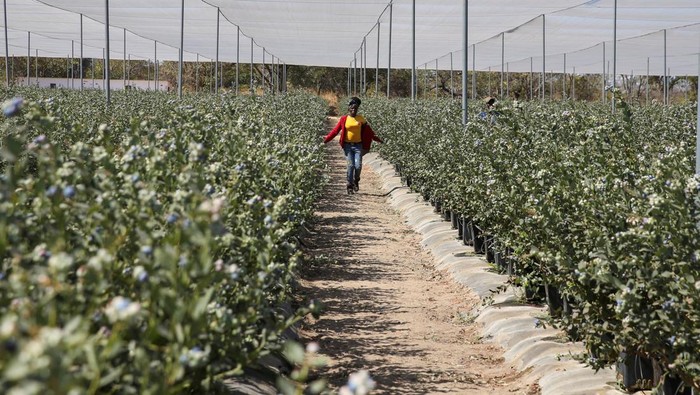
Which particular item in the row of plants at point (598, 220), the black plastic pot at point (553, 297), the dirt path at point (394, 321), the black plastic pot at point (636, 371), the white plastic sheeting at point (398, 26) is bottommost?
the dirt path at point (394, 321)

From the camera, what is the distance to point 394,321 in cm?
741

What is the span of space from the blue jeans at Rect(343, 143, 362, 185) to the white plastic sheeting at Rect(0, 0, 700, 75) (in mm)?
4339

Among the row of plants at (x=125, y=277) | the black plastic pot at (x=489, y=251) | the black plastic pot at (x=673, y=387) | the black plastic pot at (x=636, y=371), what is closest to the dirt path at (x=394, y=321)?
the black plastic pot at (x=489, y=251)

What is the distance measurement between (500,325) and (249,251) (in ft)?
9.77

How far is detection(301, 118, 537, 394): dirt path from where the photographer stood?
5961 millimetres

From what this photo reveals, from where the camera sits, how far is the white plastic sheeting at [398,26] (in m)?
19.5

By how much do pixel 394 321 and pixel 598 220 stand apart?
2.45 m

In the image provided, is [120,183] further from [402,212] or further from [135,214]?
[402,212]

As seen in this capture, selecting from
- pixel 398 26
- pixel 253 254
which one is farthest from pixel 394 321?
pixel 398 26

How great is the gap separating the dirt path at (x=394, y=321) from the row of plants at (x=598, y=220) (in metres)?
0.56

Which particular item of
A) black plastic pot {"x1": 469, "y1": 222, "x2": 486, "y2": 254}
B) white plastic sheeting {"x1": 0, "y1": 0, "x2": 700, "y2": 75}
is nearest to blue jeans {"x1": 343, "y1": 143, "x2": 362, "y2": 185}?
white plastic sheeting {"x1": 0, "y1": 0, "x2": 700, "y2": 75}

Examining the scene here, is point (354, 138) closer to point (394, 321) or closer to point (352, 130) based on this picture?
point (352, 130)

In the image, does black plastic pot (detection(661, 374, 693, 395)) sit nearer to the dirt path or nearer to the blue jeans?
the dirt path

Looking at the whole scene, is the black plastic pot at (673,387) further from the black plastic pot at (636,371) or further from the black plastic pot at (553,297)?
the black plastic pot at (553,297)
